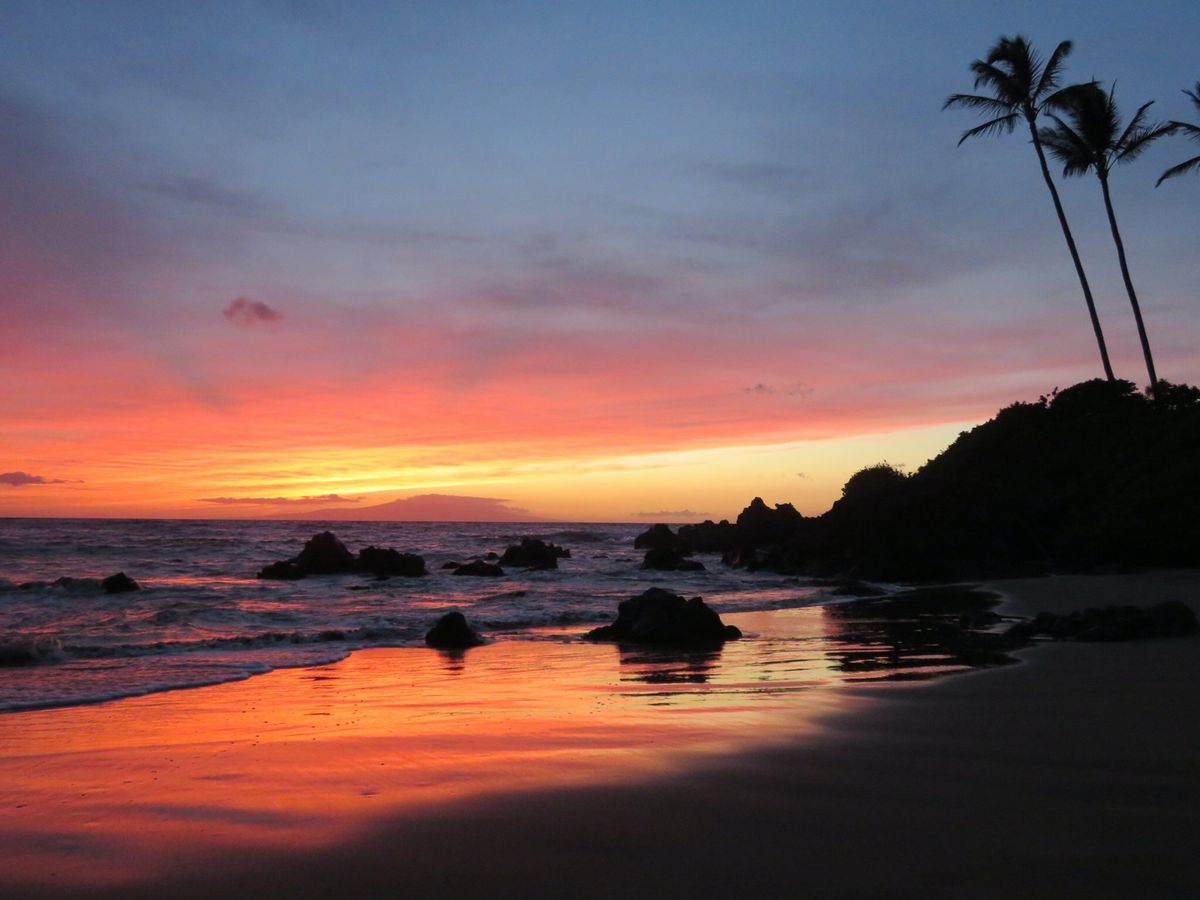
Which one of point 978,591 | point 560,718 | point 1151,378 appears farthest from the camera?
point 1151,378

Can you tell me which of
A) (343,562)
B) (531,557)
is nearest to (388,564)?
(343,562)

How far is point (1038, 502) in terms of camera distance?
102 feet

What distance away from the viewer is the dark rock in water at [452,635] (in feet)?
47.8

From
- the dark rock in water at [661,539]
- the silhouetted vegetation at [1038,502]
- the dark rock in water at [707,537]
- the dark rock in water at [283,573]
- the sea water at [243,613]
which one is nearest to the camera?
the sea water at [243,613]

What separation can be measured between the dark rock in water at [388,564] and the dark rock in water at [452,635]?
19.7m

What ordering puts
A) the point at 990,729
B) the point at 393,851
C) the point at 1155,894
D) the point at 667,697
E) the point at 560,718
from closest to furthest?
1. the point at 1155,894
2. the point at 393,851
3. the point at 990,729
4. the point at 560,718
5. the point at 667,697

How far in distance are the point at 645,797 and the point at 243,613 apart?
17377 mm

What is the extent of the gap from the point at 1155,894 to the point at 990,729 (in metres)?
2.91

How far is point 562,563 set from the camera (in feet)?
155

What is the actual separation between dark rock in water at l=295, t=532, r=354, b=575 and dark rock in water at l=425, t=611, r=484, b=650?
68.7 feet

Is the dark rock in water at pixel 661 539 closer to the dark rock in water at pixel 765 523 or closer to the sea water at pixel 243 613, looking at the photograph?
the dark rock in water at pixel 765 523

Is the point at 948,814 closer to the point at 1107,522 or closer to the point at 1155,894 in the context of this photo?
the point at 1155,894

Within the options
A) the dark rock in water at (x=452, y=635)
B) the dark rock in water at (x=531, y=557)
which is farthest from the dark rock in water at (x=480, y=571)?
the dark rock in water at (x=452, y=635)

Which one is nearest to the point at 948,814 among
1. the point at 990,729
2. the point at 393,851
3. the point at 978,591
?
the point at 990,729
